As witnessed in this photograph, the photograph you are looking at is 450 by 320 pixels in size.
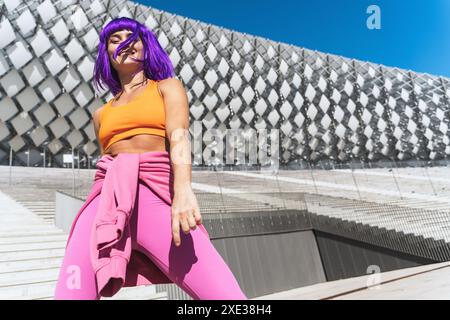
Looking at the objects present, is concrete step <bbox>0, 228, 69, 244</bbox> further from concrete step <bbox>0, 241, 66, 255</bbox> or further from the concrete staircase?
concrete step <bbox>0, 241, 66, 255</bbox>

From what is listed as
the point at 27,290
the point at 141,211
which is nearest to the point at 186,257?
the point at 141,211

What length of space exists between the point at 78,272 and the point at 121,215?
8.4 inches

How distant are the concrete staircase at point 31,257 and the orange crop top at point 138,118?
3.13 metres

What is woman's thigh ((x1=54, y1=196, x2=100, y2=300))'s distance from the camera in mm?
962

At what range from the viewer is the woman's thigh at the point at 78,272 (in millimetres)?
962

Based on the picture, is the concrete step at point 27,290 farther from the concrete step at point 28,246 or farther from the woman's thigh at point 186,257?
the woman's thigh at point 186,257

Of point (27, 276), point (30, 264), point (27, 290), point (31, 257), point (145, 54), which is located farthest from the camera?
point (31, 257)

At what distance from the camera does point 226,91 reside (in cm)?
3769

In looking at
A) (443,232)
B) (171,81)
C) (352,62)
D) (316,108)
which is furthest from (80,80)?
(352,62)

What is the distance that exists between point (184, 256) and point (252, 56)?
42.0 metres

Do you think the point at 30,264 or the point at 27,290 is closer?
the point at 27,290

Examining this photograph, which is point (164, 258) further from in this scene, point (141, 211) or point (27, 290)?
point (27, 290)

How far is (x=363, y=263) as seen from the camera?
798 centimetres

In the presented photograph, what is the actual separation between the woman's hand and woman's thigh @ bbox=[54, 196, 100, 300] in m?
0.28
